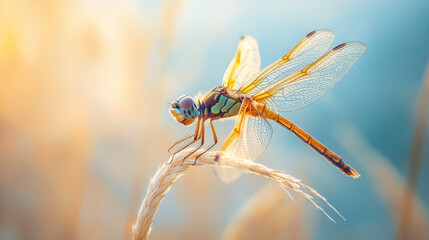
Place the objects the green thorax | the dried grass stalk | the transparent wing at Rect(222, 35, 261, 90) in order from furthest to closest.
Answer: the transparent wing at Rect(222, 35, 261, 90) → the green thorax → the dried grass stalk

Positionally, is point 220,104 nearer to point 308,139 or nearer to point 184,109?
point 184,109

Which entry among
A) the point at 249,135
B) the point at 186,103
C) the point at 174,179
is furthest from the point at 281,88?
the point at 174,179

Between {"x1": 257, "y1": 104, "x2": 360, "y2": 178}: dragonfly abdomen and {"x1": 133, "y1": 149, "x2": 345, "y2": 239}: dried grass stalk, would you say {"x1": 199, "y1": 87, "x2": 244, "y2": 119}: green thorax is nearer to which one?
{"x1": 257, "y1": 104, "x2": 360, "y2": 178}: dragonfly abdomen

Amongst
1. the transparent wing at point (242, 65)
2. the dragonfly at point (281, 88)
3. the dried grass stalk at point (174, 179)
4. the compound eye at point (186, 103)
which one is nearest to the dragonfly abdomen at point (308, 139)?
the dragonfly at point (281, 88)

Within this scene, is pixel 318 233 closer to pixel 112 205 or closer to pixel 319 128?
pixel 319 128

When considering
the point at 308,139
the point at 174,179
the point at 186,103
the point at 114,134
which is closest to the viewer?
the point at 174,179

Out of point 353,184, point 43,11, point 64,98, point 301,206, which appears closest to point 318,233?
point 353,184

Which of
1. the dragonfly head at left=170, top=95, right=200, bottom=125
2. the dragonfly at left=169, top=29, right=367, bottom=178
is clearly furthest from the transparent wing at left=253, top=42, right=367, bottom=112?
the dragonfly head at left=170, top=95, right=200, bottom=125
